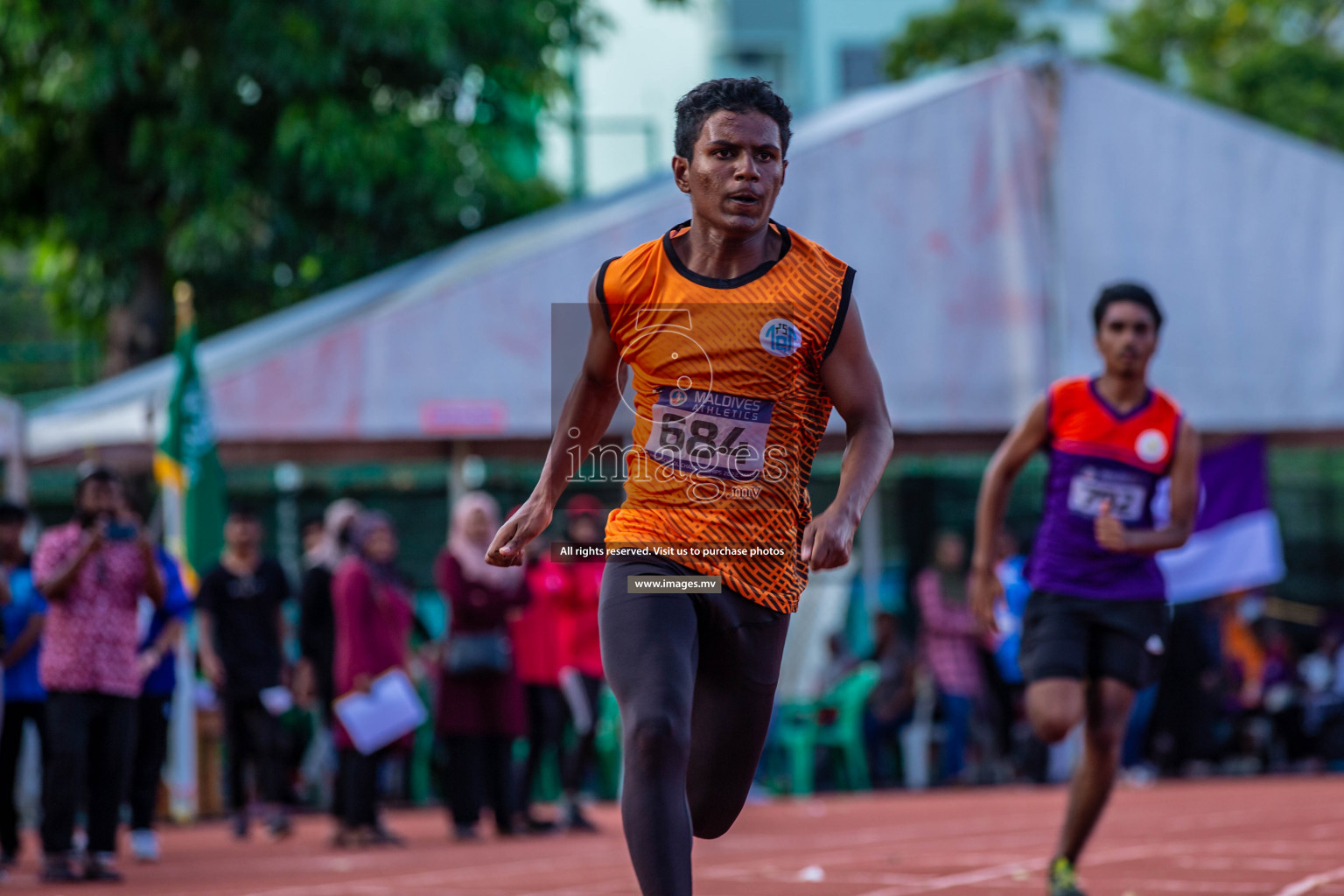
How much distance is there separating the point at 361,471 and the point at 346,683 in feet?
26.3

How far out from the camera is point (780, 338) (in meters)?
4.07

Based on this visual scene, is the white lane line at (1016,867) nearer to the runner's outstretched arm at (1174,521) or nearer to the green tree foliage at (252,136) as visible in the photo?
the runner's outstretched arm at (1174,521)

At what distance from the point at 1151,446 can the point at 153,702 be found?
5.91m

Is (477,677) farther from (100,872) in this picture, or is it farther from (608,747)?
(608,747)

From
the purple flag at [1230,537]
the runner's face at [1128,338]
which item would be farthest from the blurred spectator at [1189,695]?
the runner's face at [1128,338]

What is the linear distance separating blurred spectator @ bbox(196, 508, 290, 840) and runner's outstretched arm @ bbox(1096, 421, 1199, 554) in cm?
634

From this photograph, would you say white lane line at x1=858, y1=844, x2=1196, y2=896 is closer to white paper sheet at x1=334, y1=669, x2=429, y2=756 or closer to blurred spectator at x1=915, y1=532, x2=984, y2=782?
white paper sheet at x1=334, y1=669, x2=429, y2=756

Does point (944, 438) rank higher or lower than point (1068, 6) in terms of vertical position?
lower

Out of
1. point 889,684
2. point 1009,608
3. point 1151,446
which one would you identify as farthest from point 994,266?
point 1151,446

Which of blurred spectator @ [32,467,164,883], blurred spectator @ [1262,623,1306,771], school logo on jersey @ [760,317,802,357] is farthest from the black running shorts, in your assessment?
blurred spectator @ [1262,623,1306,771]

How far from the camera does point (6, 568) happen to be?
31.1 ft

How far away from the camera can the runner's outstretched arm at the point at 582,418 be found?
4.22 meters

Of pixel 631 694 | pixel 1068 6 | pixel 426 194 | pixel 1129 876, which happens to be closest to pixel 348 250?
pixel 426 194

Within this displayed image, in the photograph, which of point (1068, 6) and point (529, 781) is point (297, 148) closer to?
point (529, 781)
